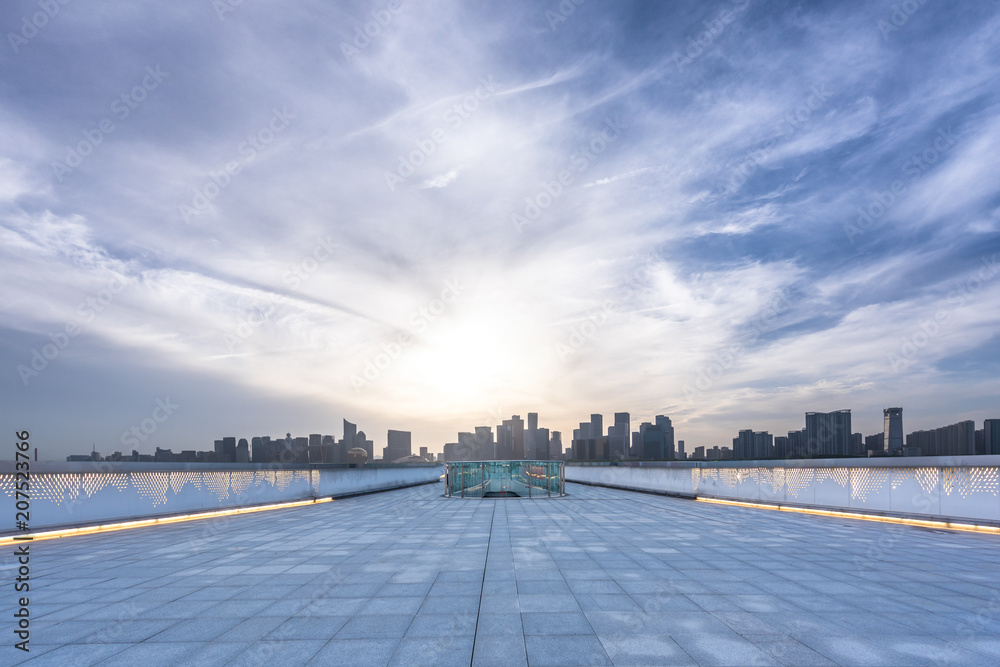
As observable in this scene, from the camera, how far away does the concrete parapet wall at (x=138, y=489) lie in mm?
14008

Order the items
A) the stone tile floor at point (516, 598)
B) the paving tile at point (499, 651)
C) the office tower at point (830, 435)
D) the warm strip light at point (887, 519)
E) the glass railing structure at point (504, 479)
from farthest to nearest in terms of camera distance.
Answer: the office tower at point (830, 435) → the glass railing structure at point (504, 479) → the warm strip light at point (887, 519) → the stone tile floor at point (516, 598) → the paving tile at point (499, 651)

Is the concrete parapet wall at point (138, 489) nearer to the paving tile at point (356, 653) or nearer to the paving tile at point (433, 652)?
the paving tile at point (356, 653)

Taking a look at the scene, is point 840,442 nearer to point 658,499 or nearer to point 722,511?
point 658,499

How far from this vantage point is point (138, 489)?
16.6 metres

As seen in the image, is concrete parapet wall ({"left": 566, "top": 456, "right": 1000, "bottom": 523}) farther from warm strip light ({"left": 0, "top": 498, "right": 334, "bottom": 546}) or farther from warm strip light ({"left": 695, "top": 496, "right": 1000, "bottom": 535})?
warm strip light ({"left": 0, "top": 498, "right": 334, "bottom": 546})

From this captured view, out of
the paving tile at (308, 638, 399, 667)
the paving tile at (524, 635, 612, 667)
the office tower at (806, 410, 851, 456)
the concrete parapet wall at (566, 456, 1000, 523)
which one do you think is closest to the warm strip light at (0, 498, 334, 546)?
the paving tile at (308, 638, 399, 667)

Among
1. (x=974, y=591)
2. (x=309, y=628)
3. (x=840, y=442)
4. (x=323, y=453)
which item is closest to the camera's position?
(x=309, y=628)

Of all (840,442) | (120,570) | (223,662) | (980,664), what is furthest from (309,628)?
(840,442)

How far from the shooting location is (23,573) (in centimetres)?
962

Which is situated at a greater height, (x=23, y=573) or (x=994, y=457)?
(x=994, y=457)

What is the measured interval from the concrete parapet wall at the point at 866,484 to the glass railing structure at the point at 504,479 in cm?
744

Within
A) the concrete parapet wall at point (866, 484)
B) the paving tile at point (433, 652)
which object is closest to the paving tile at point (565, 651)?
the paving tile at point (433, 652)

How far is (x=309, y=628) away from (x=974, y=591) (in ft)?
35.2

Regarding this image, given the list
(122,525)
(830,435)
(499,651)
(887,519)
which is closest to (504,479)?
(887,519)
